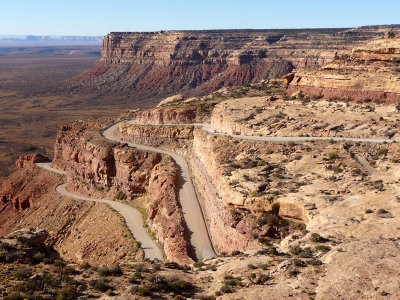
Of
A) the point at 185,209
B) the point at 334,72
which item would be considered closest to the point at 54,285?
the point at 185,209

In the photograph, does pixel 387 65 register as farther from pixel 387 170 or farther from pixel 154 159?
pixel 154 159

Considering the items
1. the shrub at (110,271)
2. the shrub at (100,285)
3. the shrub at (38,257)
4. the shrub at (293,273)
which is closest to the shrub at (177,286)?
the shrub at (100,285)

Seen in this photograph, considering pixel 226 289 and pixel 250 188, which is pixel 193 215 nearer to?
pixel 250 188

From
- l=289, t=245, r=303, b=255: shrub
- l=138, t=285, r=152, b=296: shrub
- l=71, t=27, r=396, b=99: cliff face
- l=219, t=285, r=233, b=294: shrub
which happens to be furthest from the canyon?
l=71, t=27, r=396, b=99: cliff face

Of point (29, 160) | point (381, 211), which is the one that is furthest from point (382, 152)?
point (29, 160)

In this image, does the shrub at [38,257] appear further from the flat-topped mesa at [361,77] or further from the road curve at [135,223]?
the flat-topped mesa at [361,77]

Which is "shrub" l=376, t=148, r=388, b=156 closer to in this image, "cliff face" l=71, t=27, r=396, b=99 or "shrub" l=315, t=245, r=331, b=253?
"shrub" l=315, t=245, r=331, b=253
